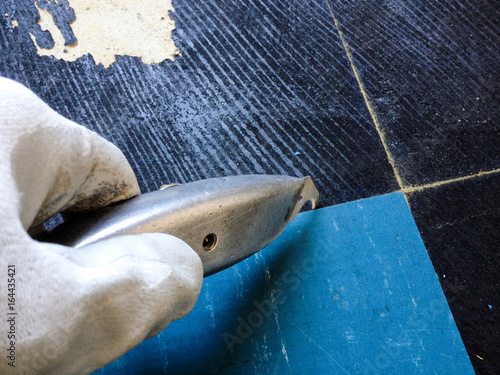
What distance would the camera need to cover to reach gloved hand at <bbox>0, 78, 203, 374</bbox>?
1.73ft

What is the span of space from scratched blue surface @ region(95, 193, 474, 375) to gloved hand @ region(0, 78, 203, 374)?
407 mm

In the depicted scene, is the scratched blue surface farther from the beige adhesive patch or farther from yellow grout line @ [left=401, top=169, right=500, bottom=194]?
the beige adhesive patch

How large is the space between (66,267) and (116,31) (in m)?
1.09

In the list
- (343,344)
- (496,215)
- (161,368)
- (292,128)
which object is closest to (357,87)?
(292,128)

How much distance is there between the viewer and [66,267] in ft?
1.87

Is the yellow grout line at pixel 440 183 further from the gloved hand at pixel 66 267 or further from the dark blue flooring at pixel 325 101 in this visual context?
the gloved hand at pixel 66 267

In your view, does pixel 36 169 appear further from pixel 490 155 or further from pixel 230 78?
pixel 490 155

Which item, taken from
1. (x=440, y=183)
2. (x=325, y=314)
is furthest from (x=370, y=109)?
(x=325, y=314)

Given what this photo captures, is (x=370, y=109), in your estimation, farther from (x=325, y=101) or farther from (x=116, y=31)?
(x=116, y=31)

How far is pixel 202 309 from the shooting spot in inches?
45.4

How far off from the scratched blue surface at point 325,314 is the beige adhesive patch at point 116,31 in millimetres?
740

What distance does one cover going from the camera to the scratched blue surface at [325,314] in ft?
3.61

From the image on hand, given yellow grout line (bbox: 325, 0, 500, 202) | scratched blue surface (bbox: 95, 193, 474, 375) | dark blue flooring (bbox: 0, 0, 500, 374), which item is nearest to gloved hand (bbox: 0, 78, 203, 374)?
scratched blue surface (bbox: 95, 193, 474, 375)

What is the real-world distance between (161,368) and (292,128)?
761mm
